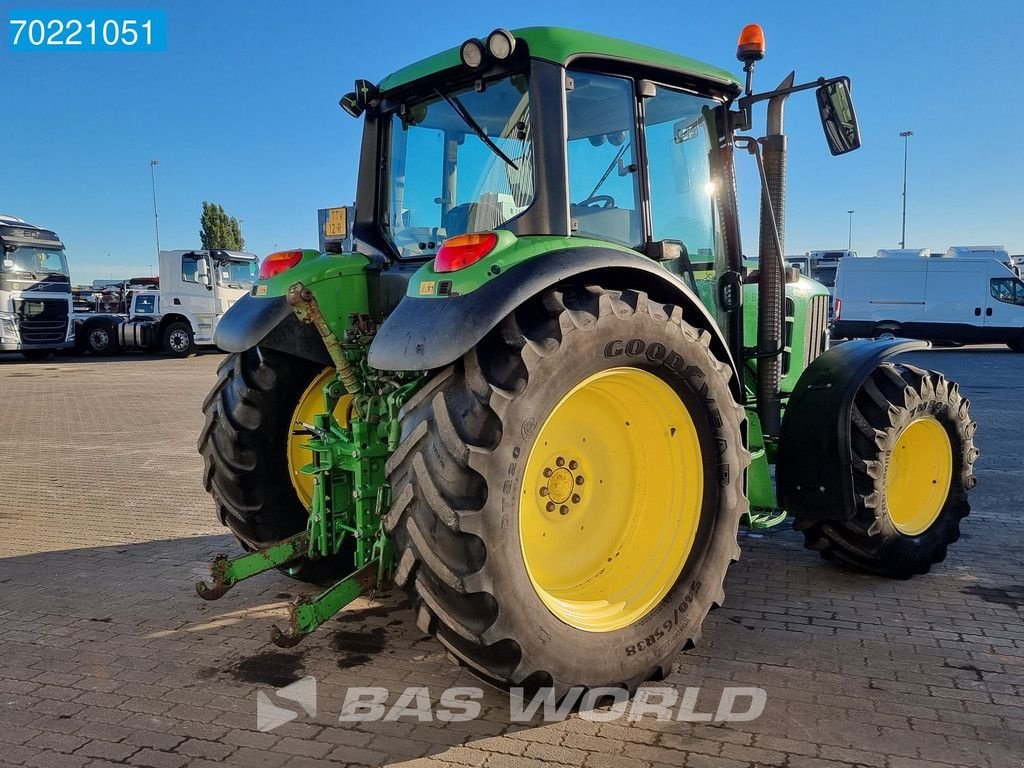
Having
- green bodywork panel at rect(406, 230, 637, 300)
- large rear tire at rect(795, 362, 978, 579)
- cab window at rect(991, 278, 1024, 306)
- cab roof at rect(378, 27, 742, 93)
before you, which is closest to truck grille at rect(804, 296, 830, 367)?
large rear tire at rect(795, 362, 978, 579)

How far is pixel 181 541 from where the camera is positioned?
5332 millimetres

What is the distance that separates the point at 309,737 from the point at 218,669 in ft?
2.49

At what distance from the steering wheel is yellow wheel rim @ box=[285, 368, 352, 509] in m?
1.54

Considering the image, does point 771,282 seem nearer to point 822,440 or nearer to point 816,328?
point 822,440

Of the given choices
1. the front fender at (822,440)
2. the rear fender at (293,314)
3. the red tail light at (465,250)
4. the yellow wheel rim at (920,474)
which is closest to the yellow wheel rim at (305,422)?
the rear fender at (293,314)

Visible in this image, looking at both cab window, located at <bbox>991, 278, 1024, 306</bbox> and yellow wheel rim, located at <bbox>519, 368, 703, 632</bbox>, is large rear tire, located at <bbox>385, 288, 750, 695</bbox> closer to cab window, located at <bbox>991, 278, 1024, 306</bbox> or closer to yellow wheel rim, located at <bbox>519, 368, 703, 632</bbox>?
yellow wheel rim, located at <bbox>519, 368, 703, 632</bbox>

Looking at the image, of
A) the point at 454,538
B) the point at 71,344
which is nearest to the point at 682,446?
the point at 454,538

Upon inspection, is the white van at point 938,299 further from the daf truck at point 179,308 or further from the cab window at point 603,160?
the cab window at point 603,160

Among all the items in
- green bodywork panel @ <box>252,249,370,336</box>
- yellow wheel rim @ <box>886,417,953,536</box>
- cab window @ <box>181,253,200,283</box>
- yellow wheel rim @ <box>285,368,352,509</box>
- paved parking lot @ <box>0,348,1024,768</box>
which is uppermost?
cab window @ <box>181,253,200,283</box>

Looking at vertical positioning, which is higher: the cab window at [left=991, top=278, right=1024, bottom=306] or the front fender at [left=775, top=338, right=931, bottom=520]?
the cab window at [left=991, top=278, right=1024, bottom=306]

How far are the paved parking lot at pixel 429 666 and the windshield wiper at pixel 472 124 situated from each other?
2.20 m

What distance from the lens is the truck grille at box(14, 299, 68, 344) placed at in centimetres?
2133

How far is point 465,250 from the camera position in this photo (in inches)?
113

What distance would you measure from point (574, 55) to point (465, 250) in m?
1.06
